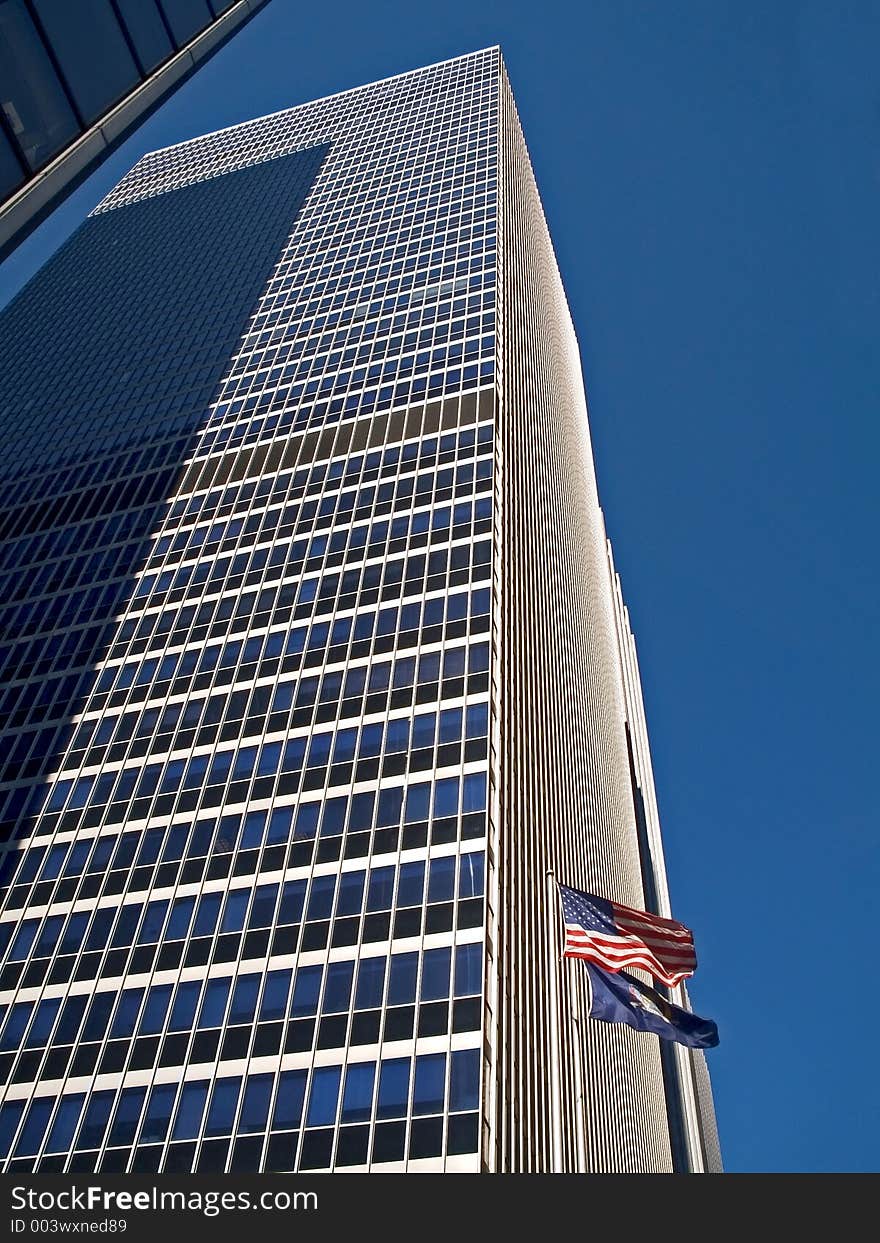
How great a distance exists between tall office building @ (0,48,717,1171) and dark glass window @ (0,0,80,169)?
37513 millimetres

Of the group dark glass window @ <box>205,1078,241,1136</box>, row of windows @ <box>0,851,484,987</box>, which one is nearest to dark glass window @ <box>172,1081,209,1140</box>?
dark glass window @ <box>205,1078,241,1136</box>

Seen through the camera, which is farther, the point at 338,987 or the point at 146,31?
the point at 338,987

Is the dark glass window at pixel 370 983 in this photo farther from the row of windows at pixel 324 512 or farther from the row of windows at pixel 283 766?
the row of windows at pixel 324 512

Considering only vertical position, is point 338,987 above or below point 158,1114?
above

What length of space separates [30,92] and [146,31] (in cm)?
714

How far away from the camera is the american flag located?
125 feet

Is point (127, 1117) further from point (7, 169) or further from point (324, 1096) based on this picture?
point (7, 169)

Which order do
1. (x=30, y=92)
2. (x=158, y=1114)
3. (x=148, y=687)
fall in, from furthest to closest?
1. (x=148, y=687)
2. (x=158, y=1114)
3. (x=30, y=92)

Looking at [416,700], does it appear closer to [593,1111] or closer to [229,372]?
[593,1111]

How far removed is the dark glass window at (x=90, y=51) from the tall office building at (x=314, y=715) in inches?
1482

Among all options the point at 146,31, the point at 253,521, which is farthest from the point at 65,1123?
the point at 253,521

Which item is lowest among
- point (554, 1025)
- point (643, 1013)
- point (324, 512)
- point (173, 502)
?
point (554, 1025)

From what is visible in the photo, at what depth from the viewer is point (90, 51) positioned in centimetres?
2512

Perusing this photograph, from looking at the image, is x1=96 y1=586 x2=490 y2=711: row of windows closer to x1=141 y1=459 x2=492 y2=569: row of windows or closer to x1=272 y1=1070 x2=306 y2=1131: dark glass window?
x1=141 y1=459 x2=492 y2=569: row of windows
